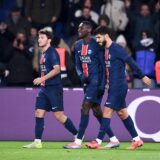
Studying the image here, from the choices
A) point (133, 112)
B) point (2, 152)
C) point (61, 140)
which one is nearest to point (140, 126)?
point (133, 112)

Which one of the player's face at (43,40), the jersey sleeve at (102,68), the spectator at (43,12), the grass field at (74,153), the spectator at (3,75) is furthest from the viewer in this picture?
the spectator at (43,12)

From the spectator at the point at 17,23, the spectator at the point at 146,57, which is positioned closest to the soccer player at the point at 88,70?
the spectator at the point at 146,57

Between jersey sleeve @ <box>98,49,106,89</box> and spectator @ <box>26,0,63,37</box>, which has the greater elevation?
spectator @ <box>26,0,63,37</box>

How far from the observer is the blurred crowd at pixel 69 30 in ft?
62.2

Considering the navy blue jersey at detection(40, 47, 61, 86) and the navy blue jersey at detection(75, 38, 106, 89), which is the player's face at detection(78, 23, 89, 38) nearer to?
the navy blue jersey at detection(75, 38, 106, 89)

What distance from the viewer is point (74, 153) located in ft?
44.7

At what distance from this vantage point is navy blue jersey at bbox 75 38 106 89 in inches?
579

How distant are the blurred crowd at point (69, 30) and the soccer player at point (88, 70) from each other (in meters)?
3.53

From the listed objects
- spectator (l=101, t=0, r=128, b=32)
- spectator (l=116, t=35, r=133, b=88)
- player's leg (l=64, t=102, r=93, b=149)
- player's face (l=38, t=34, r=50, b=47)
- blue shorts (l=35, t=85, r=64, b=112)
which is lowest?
player's leg (l=64, t=102, r=93, b=149)

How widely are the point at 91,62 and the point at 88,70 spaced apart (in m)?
0.14

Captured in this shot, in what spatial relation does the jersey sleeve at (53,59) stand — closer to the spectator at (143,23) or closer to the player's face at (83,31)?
the player's face at (83,31)

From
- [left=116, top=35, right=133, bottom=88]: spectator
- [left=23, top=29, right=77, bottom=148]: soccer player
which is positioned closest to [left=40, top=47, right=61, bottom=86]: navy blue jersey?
[left=23, top=29, right=77, bottom=148]: soccer player

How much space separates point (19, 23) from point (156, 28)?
309 centimetres

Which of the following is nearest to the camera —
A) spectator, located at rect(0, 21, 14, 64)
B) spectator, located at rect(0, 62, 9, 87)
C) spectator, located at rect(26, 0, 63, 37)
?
spectator, located at rect(0, 62, 9, 87)
